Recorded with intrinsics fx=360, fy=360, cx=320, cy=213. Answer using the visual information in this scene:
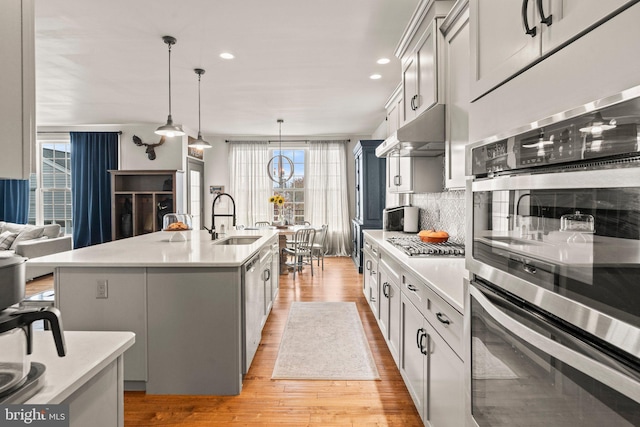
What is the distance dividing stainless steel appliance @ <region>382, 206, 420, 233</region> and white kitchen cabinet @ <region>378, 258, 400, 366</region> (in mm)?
1028

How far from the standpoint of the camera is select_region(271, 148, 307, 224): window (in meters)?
8.12

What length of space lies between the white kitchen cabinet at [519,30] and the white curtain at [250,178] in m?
7.10

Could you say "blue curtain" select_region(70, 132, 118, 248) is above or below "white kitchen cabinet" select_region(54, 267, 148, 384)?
above

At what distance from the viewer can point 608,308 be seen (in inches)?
22.8

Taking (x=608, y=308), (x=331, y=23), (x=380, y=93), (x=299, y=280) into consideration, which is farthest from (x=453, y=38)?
(x=299, y=280)

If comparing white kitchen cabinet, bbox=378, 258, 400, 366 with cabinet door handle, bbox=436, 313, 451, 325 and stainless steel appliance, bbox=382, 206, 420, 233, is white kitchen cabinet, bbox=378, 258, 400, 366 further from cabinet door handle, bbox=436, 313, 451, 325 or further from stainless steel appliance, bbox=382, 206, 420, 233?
stainless steel appliance, bbox=382, 206, 420, 233

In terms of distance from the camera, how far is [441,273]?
1834mm

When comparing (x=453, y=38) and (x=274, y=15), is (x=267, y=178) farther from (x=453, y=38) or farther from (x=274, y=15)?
(x=453, y=38)

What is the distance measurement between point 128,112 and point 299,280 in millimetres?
4032

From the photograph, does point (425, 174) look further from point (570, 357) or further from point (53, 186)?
point (53, 186)

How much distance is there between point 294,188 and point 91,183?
398 centimetres

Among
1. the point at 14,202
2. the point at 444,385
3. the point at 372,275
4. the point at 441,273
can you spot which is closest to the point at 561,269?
the point at 444,385

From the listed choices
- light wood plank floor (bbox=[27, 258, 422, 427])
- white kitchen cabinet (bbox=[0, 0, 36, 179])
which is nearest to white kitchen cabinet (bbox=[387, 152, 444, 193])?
light wood plank floor (bbox=[27, 258, 422, 427])

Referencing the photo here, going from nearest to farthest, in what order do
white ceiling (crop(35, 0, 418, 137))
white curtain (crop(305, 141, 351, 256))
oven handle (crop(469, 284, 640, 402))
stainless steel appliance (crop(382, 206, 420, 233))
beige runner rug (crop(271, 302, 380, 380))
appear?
oven handle (crop(469, 284, 640, 402)) < beige runner rug (crop(271, 302, 380, 380)) < white ceiling (crop(35, 0, 418, 137)) < stainless steel appliance (crop(382, 206, 420, 233)) < white curtain (crop(305, 141, 351, 256))
